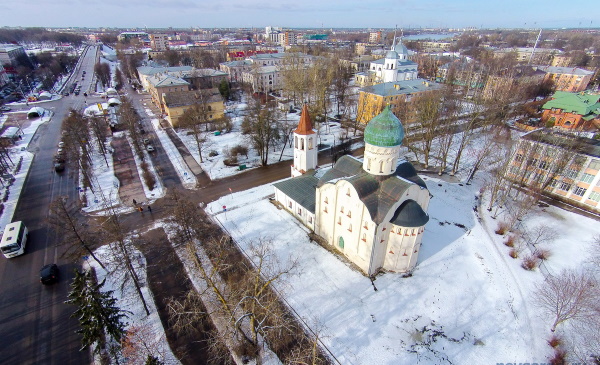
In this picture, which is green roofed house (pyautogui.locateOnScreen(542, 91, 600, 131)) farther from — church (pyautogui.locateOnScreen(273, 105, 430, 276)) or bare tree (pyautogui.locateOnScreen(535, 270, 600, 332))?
church (pyautogui.locateOnScreen(273, 105, 430, 276))

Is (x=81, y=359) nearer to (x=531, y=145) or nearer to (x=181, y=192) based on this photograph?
(x=181, y=192)

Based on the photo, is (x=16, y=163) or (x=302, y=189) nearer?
(x=302, y=189)

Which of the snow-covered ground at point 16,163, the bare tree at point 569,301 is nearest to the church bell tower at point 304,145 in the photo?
the bare tree at point 569,301

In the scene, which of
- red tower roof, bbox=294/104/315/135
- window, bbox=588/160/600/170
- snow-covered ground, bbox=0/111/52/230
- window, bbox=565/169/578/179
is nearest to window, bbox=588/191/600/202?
→ window, bbox=565/169/578/179

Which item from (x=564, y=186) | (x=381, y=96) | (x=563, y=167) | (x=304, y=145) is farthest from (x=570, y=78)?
(x=304, y=145)

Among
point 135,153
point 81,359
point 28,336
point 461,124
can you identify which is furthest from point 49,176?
point 461,124

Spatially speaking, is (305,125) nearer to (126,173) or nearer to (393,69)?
(126,173)
